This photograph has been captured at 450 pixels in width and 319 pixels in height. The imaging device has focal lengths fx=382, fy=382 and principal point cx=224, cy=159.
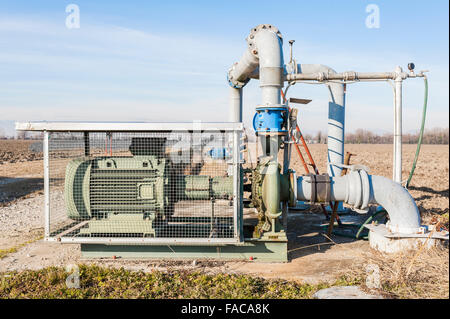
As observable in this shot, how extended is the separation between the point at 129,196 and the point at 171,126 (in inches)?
50.4

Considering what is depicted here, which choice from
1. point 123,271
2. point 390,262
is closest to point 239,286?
point 123,271

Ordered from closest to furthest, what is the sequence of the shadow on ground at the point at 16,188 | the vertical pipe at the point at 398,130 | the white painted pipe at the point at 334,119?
the vertical pipe at the point at 398,130, the white painted pipe at the point at 334,119, the shadow on ground at the point at 16,188

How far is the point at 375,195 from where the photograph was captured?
5738mm

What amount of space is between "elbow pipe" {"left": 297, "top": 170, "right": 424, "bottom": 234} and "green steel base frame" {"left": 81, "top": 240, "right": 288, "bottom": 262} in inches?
35.9

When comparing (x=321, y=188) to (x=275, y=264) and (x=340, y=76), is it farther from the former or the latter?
(x=340, y=76)

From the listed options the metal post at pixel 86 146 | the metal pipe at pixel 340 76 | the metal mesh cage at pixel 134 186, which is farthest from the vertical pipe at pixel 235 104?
the metal post at pixel 86 146

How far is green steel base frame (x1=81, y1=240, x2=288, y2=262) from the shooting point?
577 cm

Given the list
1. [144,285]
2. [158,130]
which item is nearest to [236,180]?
[158,130]

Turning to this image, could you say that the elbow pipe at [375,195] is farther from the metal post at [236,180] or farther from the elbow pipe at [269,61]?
the elbow pipe at [269,61]

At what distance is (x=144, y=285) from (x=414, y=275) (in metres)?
3.32

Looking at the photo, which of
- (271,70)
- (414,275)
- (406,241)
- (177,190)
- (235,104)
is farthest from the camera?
(235,104)

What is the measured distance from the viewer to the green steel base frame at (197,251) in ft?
18.9

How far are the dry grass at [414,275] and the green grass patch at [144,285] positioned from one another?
0.39m
